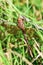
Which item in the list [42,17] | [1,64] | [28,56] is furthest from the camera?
[42,17]

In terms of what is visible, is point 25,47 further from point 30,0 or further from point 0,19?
point 30,0

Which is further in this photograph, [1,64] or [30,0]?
[30,0]

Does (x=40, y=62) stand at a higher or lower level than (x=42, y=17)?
lower

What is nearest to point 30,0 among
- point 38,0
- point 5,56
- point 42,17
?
point 38,0

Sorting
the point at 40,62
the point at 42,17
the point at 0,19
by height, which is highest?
the point at 0,19

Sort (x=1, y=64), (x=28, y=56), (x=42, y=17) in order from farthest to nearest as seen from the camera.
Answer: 1. (x=42, y=17)
2. (x=28, y=56)
3. (x=1, y=64)

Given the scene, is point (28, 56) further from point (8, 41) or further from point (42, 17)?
point (42, 17)

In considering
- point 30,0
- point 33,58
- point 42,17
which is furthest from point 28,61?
point 30,0

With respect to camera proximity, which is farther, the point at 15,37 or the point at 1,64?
the point at 15,37

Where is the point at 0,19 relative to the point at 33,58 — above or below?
above
